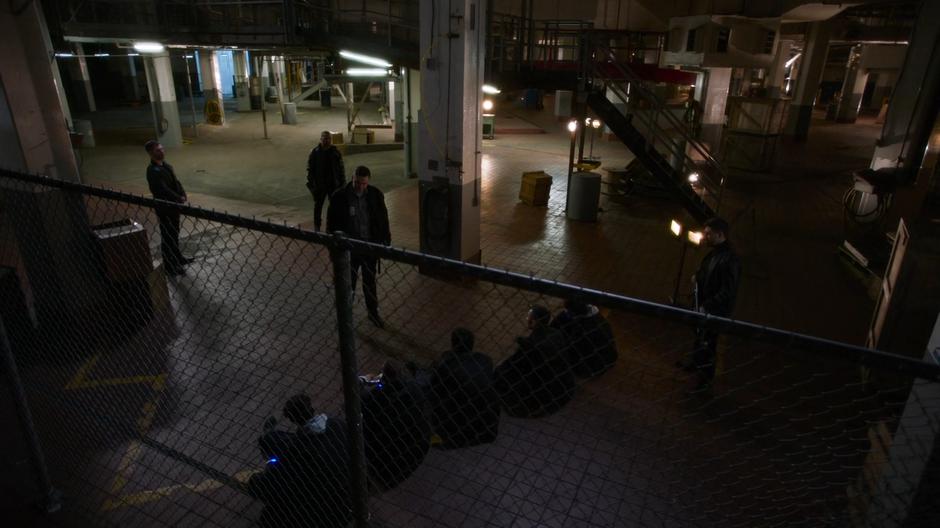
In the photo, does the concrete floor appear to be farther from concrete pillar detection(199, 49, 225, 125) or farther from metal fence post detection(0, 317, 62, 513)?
concrete pillar detection(199, 49, 225, 125)

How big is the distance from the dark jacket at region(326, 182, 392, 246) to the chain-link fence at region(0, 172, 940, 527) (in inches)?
17.6

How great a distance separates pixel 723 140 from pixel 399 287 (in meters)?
13.6

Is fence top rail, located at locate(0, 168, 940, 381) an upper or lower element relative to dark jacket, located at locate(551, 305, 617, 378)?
upper

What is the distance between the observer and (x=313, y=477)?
123 inches

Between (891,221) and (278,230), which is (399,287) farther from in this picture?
(891,221)

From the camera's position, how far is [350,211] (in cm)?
629

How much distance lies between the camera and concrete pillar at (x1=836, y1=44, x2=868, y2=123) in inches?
1130

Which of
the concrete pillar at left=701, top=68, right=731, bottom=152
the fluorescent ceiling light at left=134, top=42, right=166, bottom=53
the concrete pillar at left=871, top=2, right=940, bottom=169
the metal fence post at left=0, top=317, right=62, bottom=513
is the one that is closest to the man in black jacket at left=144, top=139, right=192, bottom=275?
the metal fence post at left=0, top=317, right=62, bottom=513

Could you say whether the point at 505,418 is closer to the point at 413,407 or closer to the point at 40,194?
the point at 413,407

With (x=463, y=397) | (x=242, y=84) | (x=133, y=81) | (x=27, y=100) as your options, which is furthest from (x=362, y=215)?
(x=133, y=81)

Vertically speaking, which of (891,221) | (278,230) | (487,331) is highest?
(278,230)

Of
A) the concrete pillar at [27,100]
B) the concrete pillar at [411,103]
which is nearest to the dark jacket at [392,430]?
the concrete pillar at [27,100]

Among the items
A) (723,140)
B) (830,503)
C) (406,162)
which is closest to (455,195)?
(830,503)

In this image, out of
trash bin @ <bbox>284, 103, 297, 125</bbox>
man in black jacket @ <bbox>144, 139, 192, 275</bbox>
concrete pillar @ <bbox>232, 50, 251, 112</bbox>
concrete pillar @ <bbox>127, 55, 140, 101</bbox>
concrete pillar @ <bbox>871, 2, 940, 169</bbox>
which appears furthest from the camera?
concrete pillar @ <bbox>127, 55, 140, 101</bbox>
